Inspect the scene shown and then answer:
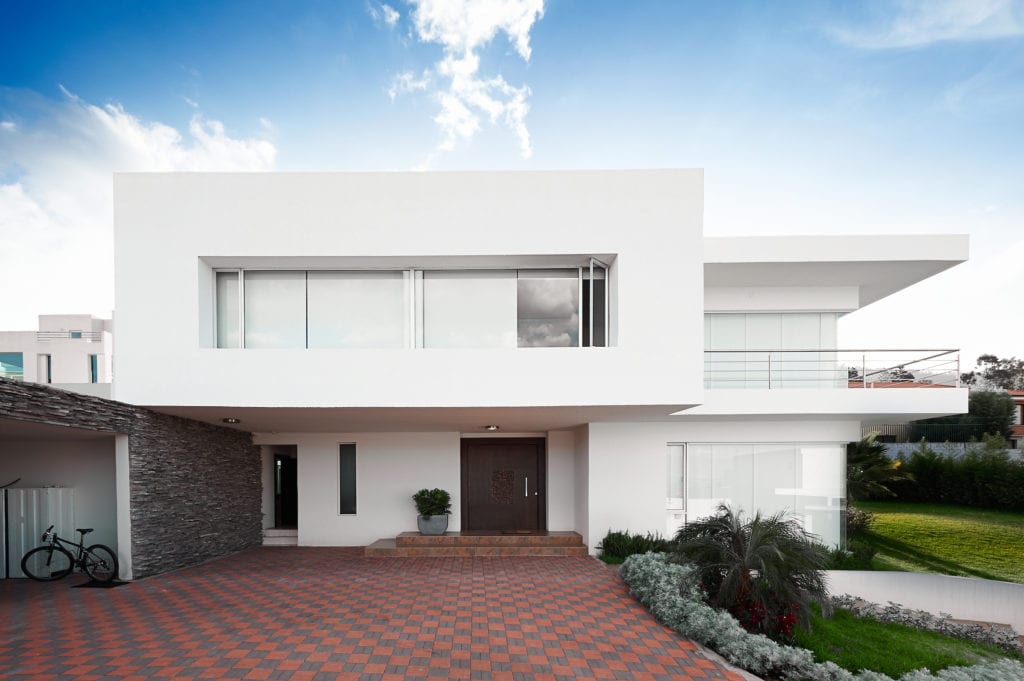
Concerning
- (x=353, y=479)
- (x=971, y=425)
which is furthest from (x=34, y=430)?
(x=971, y=425)

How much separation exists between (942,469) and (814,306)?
46.4 ft

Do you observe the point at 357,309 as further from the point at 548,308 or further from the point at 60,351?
the point at 60,351

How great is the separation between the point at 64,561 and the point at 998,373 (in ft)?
187

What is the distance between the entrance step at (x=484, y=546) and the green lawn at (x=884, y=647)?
14.6 feet

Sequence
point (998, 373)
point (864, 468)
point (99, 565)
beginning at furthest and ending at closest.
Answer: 1. point (998, 373)
2. point (864, 468)
3. point (99, 565)

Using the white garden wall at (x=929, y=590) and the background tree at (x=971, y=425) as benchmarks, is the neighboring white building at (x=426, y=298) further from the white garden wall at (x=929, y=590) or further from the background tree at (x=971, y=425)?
the background tree at (x=971, y=425)

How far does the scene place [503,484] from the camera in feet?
42.7

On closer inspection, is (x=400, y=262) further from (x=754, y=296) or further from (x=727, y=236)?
(x=754, y=296)

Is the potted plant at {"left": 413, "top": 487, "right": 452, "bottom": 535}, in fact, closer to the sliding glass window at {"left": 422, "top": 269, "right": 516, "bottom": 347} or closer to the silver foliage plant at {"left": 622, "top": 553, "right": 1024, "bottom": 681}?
the sliding glass window at {"left": 422, "top": 269, "right": 516, "bottom": 347}

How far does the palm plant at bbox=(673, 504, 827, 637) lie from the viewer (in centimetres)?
634

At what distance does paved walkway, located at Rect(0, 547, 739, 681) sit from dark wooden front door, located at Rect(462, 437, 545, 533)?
372 centimetres

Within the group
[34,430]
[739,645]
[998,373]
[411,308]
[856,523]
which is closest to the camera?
[739,645]

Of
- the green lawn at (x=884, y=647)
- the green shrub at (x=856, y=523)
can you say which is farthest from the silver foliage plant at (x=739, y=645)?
the green shrub at (x=856, y=523)

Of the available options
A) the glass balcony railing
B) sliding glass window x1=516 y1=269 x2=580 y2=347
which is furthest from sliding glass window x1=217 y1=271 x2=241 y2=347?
the glass balcony railing
